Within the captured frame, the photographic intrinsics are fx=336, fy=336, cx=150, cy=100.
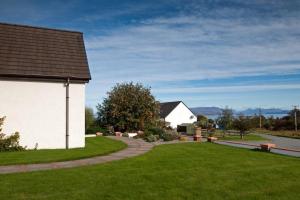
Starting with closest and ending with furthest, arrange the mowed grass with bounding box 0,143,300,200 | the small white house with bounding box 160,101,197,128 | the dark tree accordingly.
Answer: the mowed grass with bounding box 0,143,300,200
the dark tree
the small white house with bounding box 160,101,197,128

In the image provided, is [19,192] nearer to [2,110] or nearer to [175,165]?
[175,165]

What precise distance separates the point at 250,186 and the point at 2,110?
13.2 meters

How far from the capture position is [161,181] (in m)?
10.4

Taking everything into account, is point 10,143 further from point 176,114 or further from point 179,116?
point 179,116

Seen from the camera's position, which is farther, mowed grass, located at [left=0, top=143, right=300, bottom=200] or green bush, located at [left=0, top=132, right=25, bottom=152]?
green bush, located at [left=0, top=132, right=25, bottom=152]

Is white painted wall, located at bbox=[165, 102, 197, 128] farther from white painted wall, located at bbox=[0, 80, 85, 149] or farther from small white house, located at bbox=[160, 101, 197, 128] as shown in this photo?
white painted wall, located at bbox=[0, 80, 85, 149]

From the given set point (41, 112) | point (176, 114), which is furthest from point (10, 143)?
point (176, 114)

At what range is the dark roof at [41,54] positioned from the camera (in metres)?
18.3

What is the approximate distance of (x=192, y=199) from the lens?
8.52m

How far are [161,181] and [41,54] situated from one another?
1254 cm

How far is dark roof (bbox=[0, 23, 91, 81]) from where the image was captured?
60.1ft

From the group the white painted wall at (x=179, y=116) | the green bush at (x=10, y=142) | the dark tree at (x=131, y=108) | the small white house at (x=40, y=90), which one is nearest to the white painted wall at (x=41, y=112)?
the small white house at (x=40, y=90)

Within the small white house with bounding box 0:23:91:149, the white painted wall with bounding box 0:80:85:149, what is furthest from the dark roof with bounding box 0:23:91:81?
the white painted wall with bounding box 0:80:85:149

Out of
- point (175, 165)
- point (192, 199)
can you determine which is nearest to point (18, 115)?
point (175, 165)
